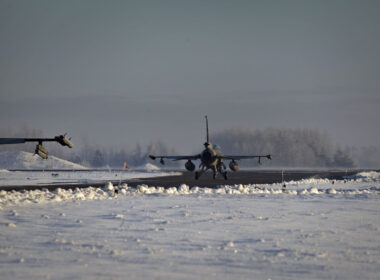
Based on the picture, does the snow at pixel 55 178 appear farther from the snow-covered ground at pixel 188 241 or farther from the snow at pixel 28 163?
the snow at pixel 28 163

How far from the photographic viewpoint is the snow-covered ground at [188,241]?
30.3 ft

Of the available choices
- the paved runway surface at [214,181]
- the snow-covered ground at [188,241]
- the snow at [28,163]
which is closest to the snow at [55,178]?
the paved runway surface at [214,181]

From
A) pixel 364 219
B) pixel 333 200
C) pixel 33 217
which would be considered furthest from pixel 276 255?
pixel 333 200

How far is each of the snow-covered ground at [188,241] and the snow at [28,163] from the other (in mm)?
103798

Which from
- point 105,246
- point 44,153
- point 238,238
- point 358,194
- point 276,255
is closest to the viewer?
point 276,255

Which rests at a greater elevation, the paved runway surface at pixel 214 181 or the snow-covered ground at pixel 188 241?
the snow-covered ground at pixel 188 241

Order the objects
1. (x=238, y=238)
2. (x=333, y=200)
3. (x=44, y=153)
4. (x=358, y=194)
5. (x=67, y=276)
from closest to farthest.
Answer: (x=67, y=276), (x=238, y=238), (x=333, y=200), (x=44, y=153), (x=358, y=194)

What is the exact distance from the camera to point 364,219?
Answer: 17.2 meters

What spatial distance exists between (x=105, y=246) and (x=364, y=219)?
11.3 m

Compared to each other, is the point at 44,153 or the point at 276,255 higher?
the point at 44,153

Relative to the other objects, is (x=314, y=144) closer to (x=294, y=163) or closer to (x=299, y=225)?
(x=294, y=163)

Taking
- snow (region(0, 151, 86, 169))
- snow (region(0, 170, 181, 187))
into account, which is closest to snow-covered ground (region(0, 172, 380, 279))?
snow (region(0, 170, 181, 187))

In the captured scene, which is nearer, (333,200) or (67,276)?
(67,276)

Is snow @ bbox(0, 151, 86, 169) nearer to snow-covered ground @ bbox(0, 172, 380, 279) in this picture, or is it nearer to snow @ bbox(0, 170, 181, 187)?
snow @ bbox(0, 170, 181, 187)
